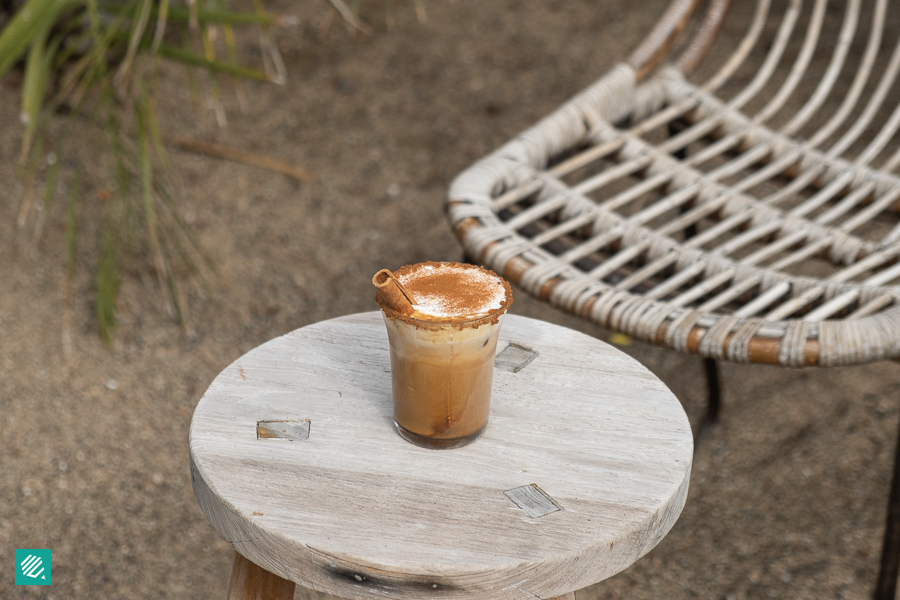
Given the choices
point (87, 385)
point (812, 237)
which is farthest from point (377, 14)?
point (812, 237)

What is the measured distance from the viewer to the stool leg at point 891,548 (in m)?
1.13

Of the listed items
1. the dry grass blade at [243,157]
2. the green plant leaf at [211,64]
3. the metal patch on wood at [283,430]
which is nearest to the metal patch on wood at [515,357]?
the metal patch on wood at [283,430]

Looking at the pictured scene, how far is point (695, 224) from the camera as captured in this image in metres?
1.53

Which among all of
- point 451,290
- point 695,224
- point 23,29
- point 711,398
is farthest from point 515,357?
point 23,29

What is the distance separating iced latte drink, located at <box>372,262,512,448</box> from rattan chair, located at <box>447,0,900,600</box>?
47 centimetres

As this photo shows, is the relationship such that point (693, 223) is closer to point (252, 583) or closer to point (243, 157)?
point (252, 583)

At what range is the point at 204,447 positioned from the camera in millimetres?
755

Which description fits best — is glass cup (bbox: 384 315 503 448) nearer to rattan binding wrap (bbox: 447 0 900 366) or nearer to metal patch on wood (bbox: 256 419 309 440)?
metal patch on wood (bbox: 256 419 309 440)

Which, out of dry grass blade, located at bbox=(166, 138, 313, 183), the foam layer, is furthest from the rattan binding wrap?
dry grass blade, located at bbox=(166, 138, 313, 183)

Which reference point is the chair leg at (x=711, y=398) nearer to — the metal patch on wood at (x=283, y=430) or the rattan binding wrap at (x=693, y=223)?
the rattan binding wrap at (x=693, y=223)

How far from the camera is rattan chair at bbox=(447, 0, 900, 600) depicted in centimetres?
114

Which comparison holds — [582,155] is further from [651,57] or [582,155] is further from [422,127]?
[422,127]

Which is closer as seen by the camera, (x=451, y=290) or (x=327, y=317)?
(x=451, y=290)

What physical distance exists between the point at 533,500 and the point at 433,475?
3.5 inches
